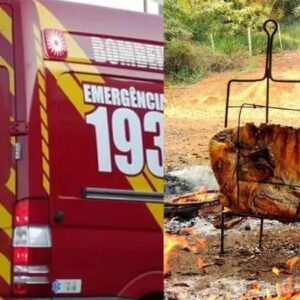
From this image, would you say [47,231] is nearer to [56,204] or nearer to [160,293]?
[56,204]

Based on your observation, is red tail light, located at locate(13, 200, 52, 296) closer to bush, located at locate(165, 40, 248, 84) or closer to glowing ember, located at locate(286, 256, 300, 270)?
bush, located at locate(165, 40, 248, 84)

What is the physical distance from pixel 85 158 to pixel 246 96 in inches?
29.7

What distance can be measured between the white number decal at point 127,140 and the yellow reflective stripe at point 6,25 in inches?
18.8

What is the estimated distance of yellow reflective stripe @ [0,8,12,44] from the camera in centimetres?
464

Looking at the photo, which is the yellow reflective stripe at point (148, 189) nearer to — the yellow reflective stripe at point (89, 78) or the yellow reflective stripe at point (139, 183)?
the yellow reflective stripe at point (139, 183)

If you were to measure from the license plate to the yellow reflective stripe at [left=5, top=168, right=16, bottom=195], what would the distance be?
0.43 m

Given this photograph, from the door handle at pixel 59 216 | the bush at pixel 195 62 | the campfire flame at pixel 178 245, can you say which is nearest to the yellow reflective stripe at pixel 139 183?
the campfire flame at pixel 178 245

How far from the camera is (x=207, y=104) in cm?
488

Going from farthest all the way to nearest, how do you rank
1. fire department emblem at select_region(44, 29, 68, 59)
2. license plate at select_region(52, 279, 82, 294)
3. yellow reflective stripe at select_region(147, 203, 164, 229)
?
1. yellow reflective stripe at select_region(147, 203, 164, 229)
2. license plate at select_region(52, 279, 82, 294)
3. fire department emblem at select_region(44, 29, 68, 59)

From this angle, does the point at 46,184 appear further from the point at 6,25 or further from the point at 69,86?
the point at 6,25

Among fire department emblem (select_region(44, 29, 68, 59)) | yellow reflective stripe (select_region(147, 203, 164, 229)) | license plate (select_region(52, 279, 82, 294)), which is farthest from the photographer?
yellow reflective stripe (select_region(147, 203, 164, 229))

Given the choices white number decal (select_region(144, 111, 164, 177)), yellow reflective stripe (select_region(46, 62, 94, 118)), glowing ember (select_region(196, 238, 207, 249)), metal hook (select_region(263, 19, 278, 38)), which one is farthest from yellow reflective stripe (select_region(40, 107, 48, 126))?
metal hook (select_region(263, 19, 278, 38))

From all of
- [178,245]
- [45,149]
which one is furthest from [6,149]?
[178,245]

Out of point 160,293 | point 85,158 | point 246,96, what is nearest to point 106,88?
point 85,158
